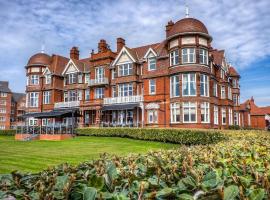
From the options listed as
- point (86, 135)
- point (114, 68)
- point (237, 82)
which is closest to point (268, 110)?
point (237, 82)

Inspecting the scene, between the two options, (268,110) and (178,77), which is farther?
Answer: (268,110)

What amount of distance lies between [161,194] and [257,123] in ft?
263

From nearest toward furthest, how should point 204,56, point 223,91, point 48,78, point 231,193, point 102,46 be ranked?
point 231,193
point 204,56
point 223,91
point 102,46
point 48,78

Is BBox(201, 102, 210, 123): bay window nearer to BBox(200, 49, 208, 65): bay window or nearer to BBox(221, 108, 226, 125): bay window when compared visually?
BBox(200, 49, 208, 65): bay window

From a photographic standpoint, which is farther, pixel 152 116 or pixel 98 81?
pixel 98 81

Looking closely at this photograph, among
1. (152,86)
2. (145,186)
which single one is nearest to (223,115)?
(152,86)

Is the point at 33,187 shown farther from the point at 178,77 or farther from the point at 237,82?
the point at 237,82

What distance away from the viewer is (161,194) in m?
1.87

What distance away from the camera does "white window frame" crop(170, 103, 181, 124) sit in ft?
112

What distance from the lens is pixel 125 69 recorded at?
4200cm

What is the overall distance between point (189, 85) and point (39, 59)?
32380 mm

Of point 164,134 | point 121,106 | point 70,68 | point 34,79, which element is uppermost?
point 70,68

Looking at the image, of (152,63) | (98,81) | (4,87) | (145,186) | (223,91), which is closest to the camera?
(145,186)

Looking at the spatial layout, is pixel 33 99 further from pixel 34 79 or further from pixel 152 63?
pixel 152 63
